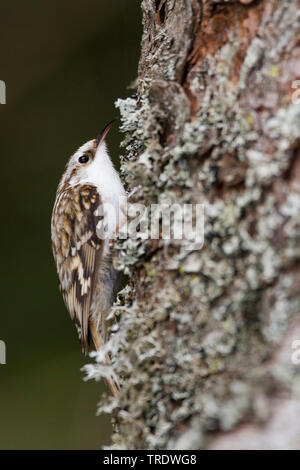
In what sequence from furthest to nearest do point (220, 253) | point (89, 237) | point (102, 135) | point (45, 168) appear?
point (45, 168) → point (102, 135) → point (89, 237) → point (220, 253)

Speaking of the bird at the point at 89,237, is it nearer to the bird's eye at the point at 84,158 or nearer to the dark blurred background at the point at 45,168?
the bird's eye at the point at 84,158

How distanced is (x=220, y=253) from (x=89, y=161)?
1.24 m

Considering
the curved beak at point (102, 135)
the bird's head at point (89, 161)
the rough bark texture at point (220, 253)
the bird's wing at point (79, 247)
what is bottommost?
the rough bark texture at point (220, 253)

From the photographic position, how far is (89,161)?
2219 mm

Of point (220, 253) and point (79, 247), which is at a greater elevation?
point (79, 247)

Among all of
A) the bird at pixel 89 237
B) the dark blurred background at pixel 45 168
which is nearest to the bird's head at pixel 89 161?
the bird at pixel 89 237

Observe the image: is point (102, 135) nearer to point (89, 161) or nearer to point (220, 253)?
point (89, 161)

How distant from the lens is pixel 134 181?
134cm

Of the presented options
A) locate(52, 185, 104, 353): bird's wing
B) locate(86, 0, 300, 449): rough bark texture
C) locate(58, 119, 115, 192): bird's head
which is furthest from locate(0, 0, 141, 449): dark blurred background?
locate(86, 0, 300, 449): rough bark texture

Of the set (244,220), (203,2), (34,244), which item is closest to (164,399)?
(244,220)

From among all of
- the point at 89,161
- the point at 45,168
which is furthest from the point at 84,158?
the point at 45,168

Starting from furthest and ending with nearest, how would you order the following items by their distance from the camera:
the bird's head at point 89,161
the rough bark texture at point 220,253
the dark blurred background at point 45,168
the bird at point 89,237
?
1. the dark blurred background at point 45,168
2. the bird's head at point 89,161
3. the bird at point 89,237
4. the rough bark texture at point 220,253

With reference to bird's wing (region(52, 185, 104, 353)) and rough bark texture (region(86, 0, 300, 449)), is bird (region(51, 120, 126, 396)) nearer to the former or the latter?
bird's wing (region(52, 185, 104, 353))

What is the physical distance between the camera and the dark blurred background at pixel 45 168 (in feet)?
10.1
